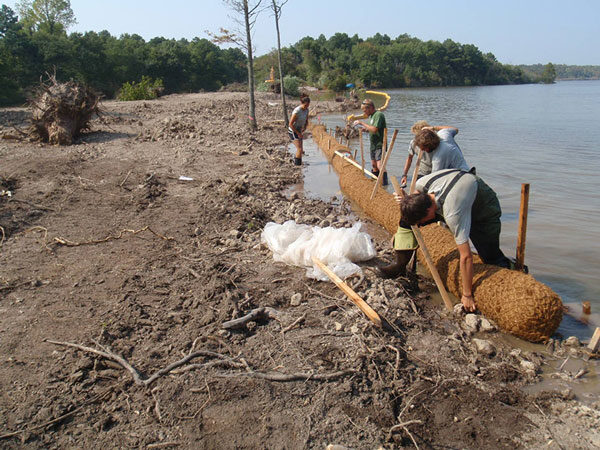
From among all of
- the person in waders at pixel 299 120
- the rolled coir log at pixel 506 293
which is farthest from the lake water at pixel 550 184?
the person in waders at pixel 299 120

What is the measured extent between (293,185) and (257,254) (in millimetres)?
4606

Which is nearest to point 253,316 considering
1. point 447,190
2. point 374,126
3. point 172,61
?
point 447,190

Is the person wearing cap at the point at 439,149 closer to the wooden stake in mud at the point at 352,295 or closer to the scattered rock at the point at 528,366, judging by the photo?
the wooden stake in mud at the point at 352,295

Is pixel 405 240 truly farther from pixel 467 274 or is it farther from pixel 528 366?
pixel 528 366

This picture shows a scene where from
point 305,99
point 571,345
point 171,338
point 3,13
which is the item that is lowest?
point 571,345

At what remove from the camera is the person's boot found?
4461mm

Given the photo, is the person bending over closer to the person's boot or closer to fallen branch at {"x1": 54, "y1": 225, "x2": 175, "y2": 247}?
the person's boot

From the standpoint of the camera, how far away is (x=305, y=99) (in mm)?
9844

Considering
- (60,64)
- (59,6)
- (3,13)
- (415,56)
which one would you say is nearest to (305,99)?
(60,64)

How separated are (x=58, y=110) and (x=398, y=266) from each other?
11317mm

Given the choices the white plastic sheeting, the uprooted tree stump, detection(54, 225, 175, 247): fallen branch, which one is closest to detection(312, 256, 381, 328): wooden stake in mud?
the white plastic sheeting

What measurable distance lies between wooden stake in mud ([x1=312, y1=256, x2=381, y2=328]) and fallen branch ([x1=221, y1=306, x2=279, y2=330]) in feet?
2.40

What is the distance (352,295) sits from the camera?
12.9ft

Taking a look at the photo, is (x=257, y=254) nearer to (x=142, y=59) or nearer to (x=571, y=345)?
(x=571, y=345)
